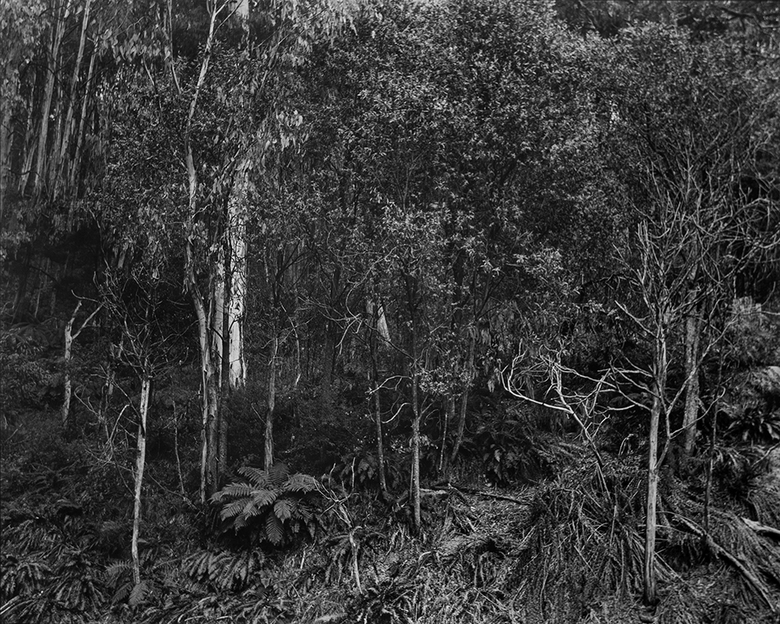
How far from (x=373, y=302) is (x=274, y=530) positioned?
3876 mm

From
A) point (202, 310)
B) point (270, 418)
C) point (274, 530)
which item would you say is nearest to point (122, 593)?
point (274, 530)

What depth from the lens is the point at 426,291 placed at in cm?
1162

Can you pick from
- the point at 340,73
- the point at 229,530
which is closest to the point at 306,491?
the point at 229,530

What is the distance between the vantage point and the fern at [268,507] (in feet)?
35.8

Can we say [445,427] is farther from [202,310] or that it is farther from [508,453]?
[202,310]

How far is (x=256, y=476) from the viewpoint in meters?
11.7

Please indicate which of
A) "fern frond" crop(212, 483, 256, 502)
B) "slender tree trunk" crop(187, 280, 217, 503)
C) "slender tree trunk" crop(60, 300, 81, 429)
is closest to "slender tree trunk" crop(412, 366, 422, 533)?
"fern frond" crop(212, 483, 256, 502)

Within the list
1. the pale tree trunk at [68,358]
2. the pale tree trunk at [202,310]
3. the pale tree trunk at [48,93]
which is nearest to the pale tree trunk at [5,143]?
the pale tree trunk at [48,93]

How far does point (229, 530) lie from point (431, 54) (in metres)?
8.13

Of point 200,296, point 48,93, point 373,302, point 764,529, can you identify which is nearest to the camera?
point 764,529

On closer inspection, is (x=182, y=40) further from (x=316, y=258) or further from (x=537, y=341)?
(x=537, y=341)

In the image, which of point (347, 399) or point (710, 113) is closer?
point (710, 113)

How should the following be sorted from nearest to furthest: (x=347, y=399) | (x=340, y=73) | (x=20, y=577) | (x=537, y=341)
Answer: (x=20, y=577), (x=537, y=341), (x=340, y=73), (x=347, y=399)

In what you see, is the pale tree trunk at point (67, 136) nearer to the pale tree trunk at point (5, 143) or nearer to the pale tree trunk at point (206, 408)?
the pale tree trunk at point (5, 143)
